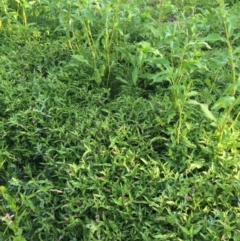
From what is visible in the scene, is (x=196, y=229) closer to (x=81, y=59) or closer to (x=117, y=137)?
(x=117, y=137)

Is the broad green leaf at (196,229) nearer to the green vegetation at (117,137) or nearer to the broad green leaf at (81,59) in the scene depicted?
the green vegetation at (117,137)

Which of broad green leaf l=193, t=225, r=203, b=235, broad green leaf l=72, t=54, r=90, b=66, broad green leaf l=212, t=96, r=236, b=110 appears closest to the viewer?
broad green leaf l=193, t=225, r=203, b=235

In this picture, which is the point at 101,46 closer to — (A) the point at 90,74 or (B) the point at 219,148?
(A) the point at 90,74

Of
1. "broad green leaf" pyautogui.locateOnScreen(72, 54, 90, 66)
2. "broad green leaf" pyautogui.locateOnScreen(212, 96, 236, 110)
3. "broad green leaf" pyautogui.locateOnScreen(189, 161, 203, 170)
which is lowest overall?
"broad green leaf" pyautogui.locateOnScreen(189, 161, 203, 170)

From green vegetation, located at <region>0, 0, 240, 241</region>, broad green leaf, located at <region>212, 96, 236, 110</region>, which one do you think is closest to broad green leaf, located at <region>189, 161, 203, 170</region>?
green vegetation, located at <region>0, 0, 240, 241</region>

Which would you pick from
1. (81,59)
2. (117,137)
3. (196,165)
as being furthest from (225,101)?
(81,59)

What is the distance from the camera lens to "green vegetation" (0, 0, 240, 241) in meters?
2.11

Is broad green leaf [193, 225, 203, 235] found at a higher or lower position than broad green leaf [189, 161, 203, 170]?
lower

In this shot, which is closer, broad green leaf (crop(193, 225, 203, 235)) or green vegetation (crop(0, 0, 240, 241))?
broad green leaf (crop(193, 225, 203, 235))

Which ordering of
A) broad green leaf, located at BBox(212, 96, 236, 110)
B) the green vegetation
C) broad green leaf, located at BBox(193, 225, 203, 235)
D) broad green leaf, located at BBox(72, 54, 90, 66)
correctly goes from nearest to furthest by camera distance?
broad green leaf, located at BBox(193, 225, 203, 235) < the green vegetation < broad green leaf, located at BBox(212, 96, 236, 110) < broad green leaf, located at BBox(72, 54, 90, 66)

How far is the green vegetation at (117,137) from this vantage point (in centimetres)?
211

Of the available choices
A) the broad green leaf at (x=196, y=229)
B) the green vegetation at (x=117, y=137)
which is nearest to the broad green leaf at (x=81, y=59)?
the green vegetation at (x=117, y=137)

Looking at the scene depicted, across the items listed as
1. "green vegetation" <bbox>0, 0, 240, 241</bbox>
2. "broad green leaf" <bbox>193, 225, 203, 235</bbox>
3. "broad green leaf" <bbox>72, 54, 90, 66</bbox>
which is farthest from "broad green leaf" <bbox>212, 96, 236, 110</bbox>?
"broad green leaf" <bbox>72, 54, 90, 66</bbox>

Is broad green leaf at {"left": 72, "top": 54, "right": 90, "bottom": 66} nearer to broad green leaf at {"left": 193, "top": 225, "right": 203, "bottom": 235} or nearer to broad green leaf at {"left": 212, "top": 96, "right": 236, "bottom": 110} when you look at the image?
broad green leaf at {"left": 212, "top": 96, "right": 236, "bottom": 110}
